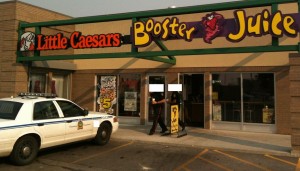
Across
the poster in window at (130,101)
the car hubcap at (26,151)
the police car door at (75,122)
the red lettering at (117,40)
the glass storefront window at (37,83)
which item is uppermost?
the red lettering at (117,40)

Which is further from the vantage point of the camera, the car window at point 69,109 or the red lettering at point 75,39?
the red lettering at point 75,39

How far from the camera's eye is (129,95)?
15.8 meters

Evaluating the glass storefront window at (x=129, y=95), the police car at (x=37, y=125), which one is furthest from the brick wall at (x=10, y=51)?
the police car at (x=37, y=125)

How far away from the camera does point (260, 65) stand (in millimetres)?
12969

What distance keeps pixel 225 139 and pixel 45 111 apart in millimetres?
6394

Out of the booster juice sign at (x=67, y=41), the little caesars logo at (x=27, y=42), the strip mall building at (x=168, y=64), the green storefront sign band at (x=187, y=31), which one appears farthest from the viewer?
the little caesars logo at (x=27, y=42)

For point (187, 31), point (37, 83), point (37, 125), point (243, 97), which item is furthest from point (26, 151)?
point (243, 97)

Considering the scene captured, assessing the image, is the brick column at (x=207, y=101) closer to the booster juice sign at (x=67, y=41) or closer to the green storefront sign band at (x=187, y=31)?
the green storefront sign band at (x=187, y=31)

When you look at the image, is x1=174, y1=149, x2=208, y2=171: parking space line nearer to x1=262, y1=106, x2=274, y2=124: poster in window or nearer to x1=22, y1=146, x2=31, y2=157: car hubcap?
x1=22, y1=146, x2=31, y2=157: car hubcap

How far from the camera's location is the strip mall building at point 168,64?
10745mm

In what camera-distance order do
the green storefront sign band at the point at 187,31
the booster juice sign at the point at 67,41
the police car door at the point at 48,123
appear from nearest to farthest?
the police car door at the point at 48,123
the green storefront sign band at the point at 187,31
the booster juice sign at the point at 67,41

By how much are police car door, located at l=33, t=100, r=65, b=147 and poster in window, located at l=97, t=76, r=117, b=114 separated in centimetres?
764

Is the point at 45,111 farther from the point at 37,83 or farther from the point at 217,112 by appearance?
the point at 217,112

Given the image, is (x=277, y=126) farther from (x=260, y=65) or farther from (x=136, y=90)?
(x=136, y=90)
